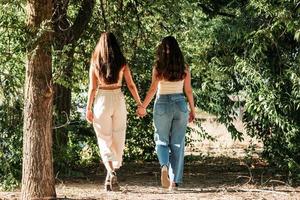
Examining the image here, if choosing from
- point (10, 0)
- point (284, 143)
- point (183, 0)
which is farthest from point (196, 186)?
point (10, 0)

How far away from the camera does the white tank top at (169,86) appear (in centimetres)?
740

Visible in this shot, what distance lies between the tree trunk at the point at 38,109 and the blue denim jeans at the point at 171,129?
55.1 inches

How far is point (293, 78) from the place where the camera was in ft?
27.6

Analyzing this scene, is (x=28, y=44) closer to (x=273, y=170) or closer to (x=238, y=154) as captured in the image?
(x=273, y=170)

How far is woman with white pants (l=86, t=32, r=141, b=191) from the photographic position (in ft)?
23.6

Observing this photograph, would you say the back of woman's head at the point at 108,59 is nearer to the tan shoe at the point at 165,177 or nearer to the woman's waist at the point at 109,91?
the woman's waist at the point at 109,91

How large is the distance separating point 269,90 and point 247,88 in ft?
1.37

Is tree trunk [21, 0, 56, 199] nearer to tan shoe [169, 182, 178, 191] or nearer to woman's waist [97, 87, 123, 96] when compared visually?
woman's waist [97, 87, 123, 96]

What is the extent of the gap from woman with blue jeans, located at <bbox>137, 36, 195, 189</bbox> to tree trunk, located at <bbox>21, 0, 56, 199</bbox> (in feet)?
4.38

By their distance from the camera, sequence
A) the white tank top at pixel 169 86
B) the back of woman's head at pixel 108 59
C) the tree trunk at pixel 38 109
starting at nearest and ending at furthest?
the tree trunk at pixel 38 109 < the back of woman's head at pixel 108 59 < the white tank top at pixel 169 86

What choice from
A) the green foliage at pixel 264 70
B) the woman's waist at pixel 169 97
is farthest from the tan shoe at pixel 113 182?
the green foliage at pixel 264 70

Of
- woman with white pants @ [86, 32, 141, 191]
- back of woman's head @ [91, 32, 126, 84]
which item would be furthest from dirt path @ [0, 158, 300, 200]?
back of woman's head @ [91, 32, 126, 84]

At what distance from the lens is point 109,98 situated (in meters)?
7.27

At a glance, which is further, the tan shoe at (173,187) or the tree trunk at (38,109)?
the tan shoe at (173,187)
